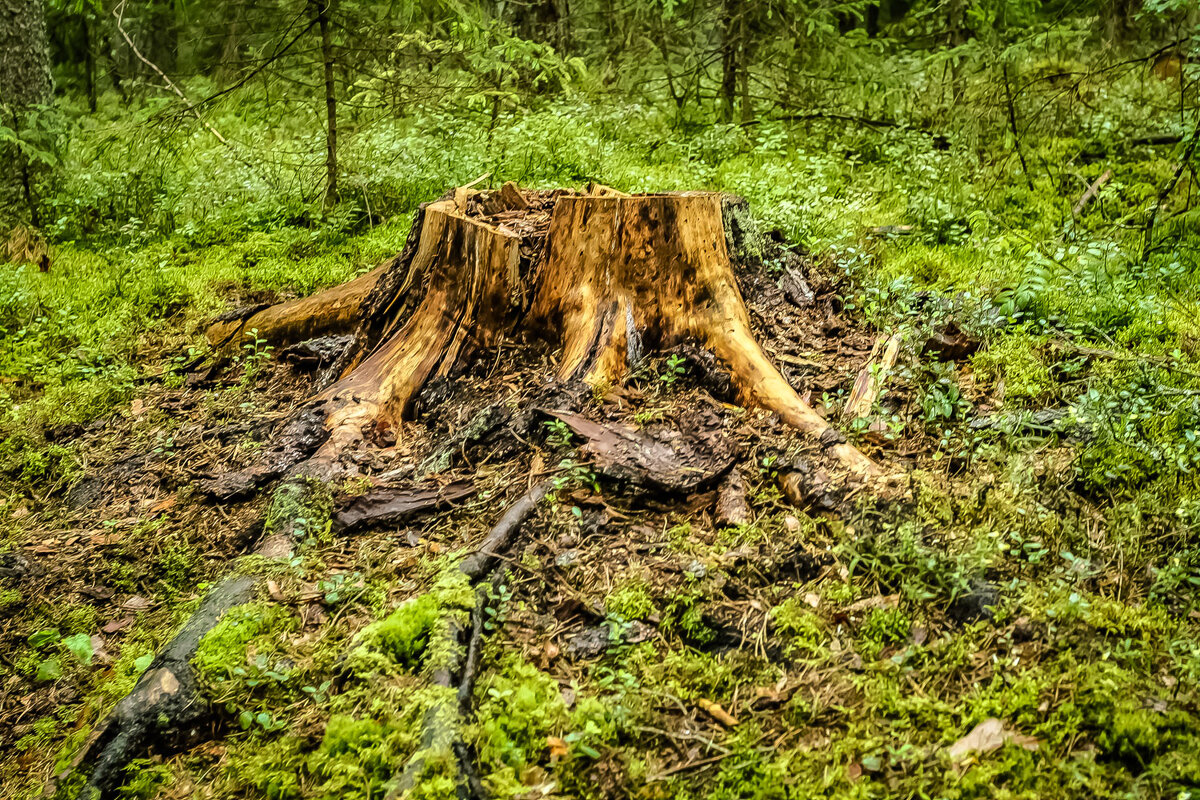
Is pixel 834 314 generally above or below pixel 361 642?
above

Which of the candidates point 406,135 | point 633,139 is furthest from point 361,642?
point 633,139

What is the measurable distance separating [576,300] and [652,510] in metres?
1.55

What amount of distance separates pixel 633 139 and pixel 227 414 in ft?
19.6

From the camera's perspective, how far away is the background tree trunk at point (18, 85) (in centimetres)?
724

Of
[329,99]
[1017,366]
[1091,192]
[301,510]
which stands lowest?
[301,510]

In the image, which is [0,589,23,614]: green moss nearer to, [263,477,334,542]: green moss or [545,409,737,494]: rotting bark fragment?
[263,477,334,542]: green moss

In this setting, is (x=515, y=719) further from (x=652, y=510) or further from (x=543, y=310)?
(x=543, y=310)

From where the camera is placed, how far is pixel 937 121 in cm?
852

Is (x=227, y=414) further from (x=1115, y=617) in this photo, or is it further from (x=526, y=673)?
(x=1115, y=617)

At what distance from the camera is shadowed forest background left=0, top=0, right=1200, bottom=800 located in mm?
2457

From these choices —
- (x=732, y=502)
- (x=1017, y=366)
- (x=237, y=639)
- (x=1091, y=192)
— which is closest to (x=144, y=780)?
(x=237, y=639)

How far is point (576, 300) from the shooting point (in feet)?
14.4

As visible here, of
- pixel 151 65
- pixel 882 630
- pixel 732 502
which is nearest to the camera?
pixel 882 630

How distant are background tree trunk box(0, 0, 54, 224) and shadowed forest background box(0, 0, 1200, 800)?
0.03 meters
